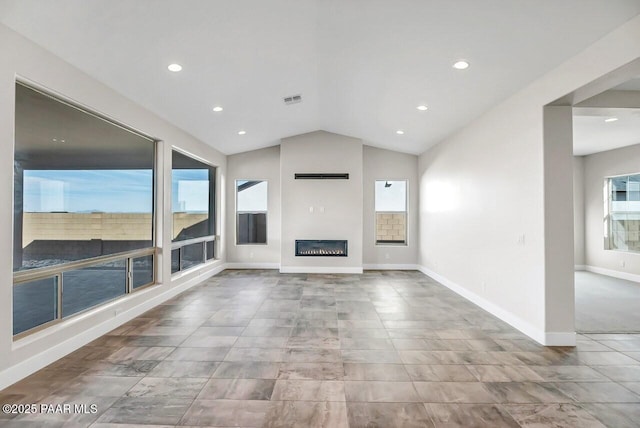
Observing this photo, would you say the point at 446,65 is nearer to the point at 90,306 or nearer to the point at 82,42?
the point at 82,42

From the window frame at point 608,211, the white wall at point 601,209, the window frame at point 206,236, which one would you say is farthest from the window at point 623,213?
the window frame at point 206,236

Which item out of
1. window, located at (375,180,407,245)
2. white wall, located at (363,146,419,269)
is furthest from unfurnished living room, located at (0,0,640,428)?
window, located at (375,180,407,245)

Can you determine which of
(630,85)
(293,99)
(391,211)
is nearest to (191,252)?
(293,99)

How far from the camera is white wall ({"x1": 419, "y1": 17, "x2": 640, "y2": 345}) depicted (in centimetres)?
312

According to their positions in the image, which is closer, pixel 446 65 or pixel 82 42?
pixel 82 42

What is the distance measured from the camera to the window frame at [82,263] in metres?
2.80

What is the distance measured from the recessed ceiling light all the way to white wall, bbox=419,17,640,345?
816mm

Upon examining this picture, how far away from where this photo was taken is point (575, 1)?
90.0 inches

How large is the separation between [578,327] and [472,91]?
3.29 metres

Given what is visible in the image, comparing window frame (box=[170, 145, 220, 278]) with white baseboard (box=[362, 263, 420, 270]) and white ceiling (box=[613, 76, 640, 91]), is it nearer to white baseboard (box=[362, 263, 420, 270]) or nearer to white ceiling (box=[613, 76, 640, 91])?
white baseboard (box=[362, 263, 420, 270])

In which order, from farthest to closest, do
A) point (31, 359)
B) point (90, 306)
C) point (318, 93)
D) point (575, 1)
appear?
1. point (318, 93)
2. point (90, 306)
3. point (31, 359)
4. point (575, 1)

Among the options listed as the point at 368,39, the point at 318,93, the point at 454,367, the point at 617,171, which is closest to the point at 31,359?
the point at 454,367

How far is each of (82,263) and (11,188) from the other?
3.77ft

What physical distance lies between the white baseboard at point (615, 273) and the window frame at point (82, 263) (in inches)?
374
